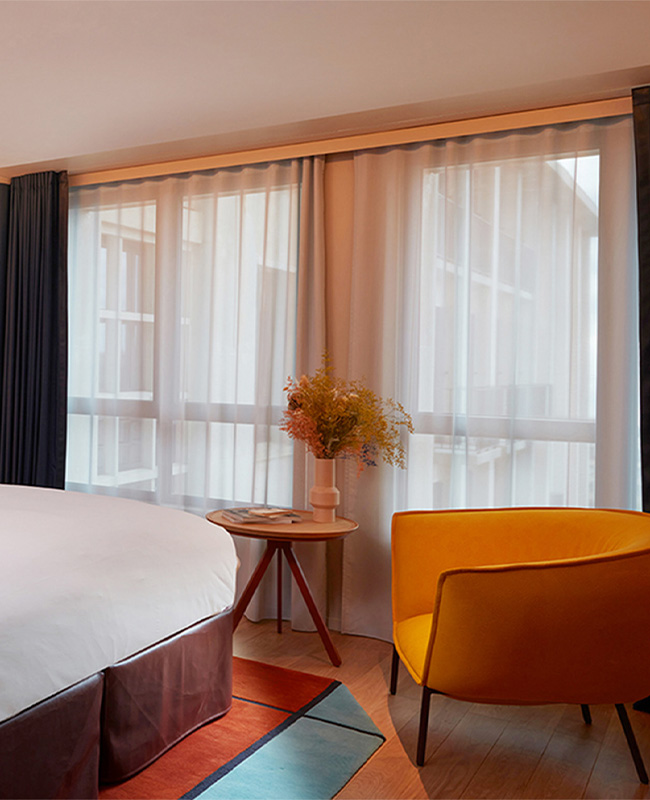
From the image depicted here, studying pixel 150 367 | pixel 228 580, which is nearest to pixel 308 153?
pixel 150 367

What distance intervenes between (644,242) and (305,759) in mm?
2234

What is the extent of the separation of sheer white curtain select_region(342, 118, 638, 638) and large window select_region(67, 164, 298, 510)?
48 cm

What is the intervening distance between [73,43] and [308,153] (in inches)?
53.4

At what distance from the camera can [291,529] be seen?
3094mm

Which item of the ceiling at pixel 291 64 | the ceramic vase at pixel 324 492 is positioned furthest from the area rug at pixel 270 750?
the ceiling at pixel 291 64

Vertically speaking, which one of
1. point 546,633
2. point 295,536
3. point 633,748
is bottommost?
point 633,748

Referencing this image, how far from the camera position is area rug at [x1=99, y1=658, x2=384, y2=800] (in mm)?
2104

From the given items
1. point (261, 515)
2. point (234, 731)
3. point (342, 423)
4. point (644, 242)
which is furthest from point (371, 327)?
point (234, 731)

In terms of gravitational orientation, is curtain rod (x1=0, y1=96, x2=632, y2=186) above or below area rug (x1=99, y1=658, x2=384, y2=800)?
above

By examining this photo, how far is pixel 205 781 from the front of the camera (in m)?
2.13

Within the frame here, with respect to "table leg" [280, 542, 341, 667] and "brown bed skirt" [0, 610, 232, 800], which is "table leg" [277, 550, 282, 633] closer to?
"table leg" [280, 542, 341, 667]

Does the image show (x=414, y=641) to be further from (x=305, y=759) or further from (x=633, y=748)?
(x=633, y=748)

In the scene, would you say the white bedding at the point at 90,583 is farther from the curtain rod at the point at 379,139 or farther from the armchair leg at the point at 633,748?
the curtain rod at the point at 379,139

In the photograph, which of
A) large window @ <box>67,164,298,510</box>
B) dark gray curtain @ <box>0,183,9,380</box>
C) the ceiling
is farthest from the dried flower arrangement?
dark gray curtain @ <box>0,183,9,380</box>
